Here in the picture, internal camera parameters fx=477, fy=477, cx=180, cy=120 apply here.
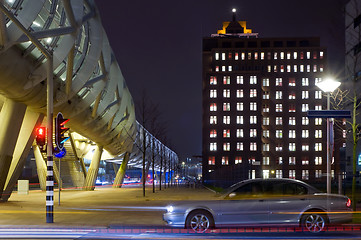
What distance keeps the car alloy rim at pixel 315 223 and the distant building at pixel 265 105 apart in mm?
101371

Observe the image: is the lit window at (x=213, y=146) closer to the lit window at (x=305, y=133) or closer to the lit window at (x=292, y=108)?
the lit window at (x=292, y=108)

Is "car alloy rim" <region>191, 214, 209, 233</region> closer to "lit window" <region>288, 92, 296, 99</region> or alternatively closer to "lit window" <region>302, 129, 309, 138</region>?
"lit window" <region>302, 129, 309, 138</region>

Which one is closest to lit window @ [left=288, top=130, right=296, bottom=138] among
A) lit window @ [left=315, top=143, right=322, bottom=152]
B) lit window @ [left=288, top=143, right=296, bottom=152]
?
lit window @ [left=288, top=143, right=296, bottom=152]

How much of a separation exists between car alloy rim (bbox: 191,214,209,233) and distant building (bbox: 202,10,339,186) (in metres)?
102

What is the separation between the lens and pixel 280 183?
44.7 ft

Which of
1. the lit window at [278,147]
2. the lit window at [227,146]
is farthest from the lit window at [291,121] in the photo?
the lit window at [227,146]

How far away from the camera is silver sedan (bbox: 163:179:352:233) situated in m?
13.0

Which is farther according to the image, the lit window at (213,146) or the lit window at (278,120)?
the lit window at (278,120)

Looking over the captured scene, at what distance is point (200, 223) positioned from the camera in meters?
13.2

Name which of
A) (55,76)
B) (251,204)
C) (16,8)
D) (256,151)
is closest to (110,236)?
(251,204)

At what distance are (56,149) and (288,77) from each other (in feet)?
366

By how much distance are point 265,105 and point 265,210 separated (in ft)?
363

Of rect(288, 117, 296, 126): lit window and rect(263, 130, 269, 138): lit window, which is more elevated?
rect(288, 117, 296, 126): lit window

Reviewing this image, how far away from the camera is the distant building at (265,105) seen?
11538 cm
